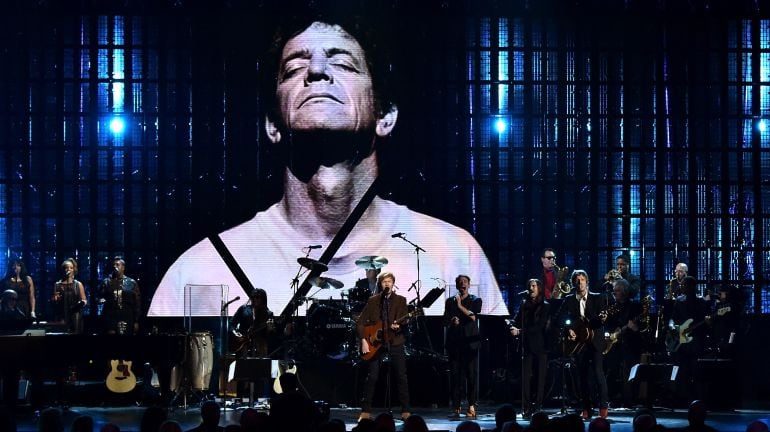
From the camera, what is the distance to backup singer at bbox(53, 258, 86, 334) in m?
17.1

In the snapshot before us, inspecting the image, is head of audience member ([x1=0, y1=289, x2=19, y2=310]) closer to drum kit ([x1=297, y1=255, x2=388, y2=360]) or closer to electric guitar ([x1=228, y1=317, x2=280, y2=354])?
A: electric guitar ([x1=228, y1=317, x2=280, y2=354])

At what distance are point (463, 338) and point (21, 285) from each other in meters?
6.59

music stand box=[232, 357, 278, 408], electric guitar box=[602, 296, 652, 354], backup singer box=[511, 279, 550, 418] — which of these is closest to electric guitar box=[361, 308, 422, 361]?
music stand box=[232, 357, 278, 408]

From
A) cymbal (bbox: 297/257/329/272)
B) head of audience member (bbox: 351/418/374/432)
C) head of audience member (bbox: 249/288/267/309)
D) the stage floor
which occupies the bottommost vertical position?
the stage floor

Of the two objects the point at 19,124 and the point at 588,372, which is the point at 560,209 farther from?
the point at 19,124

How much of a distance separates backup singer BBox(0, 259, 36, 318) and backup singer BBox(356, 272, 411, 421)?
222 inches

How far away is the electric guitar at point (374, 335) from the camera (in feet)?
47.2

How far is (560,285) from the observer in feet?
57.3

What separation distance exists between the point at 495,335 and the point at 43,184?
→ 281 inches

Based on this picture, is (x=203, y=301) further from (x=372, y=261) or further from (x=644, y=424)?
(x=644, y=424)

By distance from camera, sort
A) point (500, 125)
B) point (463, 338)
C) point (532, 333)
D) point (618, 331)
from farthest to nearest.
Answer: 1. point (500, 125)
2. point (618, 331)
3. point (463, 338)
4. point (532, 333)

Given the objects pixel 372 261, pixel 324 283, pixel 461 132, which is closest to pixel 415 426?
pixel 324 283

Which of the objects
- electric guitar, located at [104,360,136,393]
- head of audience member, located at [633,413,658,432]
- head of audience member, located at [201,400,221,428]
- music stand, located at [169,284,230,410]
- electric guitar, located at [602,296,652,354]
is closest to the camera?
head of audience member, located at [633,413,658,432]

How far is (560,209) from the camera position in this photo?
61.4 feet
